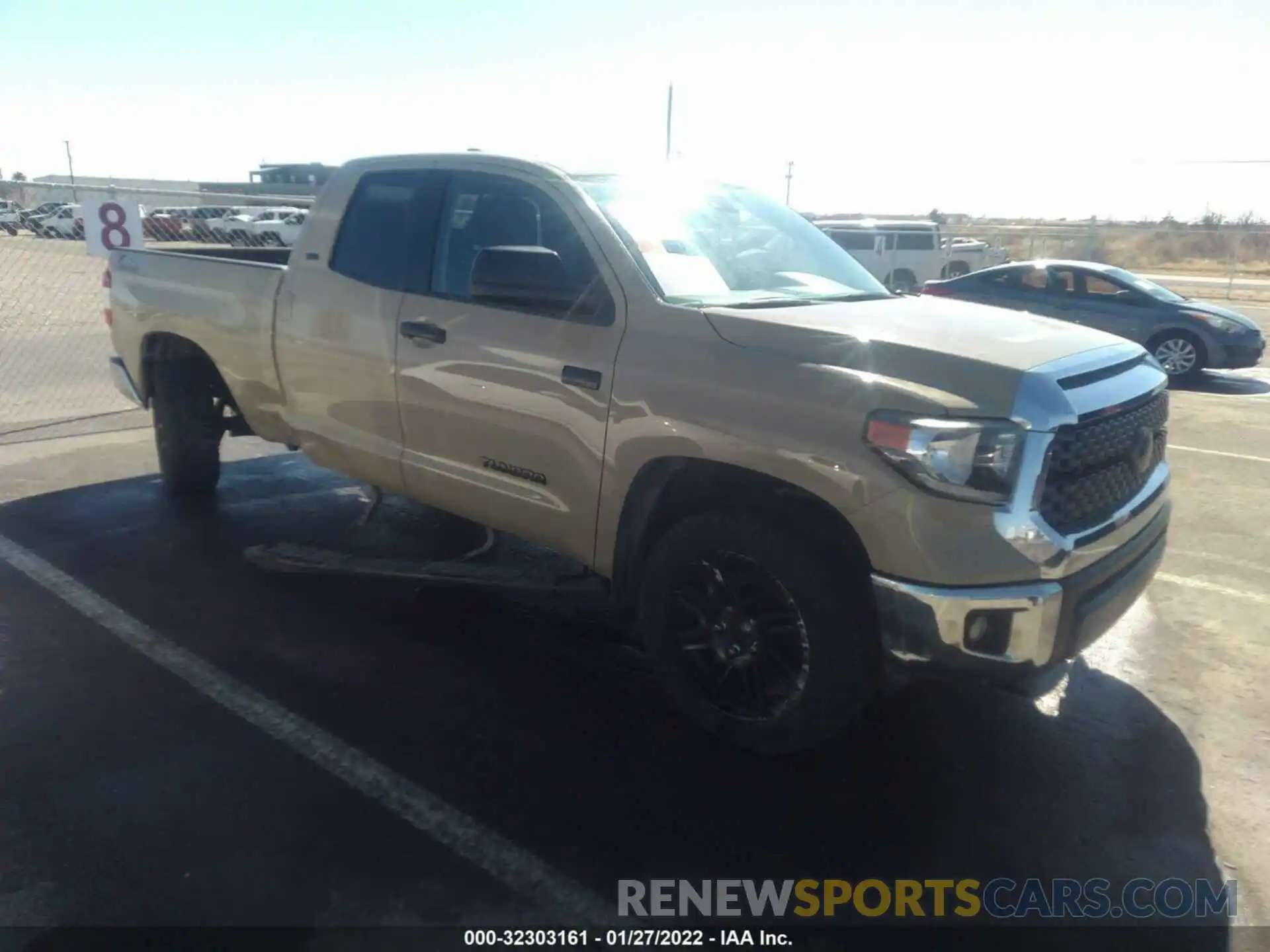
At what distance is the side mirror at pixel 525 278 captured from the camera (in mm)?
3752

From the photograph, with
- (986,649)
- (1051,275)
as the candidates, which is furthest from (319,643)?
(1051,275)

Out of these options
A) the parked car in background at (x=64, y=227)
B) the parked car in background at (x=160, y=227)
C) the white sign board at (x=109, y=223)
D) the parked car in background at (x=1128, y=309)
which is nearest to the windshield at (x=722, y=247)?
the white sign board at (x=109, y=223)

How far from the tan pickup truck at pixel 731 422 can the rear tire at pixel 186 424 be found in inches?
52.4

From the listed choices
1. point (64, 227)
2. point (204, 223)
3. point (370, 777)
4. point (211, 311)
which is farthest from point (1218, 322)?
point (64, 227)

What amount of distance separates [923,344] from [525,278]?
1479 mm

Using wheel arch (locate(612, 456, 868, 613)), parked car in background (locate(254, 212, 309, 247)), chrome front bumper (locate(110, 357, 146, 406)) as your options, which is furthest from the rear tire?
parked car in background (locate(254, 212, 309, 247))

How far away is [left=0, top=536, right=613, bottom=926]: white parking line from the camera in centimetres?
287

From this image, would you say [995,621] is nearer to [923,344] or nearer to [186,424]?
[923,344]

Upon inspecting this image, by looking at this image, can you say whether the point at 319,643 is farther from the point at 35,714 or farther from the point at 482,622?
the point at 35,714

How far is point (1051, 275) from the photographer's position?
12977 mm

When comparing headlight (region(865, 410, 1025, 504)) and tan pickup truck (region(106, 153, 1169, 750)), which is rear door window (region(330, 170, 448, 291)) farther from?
headlight (region(865, 410, 1025, 504))

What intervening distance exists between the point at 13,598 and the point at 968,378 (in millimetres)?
4485

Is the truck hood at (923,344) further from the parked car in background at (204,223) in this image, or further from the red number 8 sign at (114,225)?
the parked car in background at (204,223)

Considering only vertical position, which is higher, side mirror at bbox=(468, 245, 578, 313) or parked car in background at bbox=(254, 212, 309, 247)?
side mirror at bbox=(468, 245, 578, 313)
